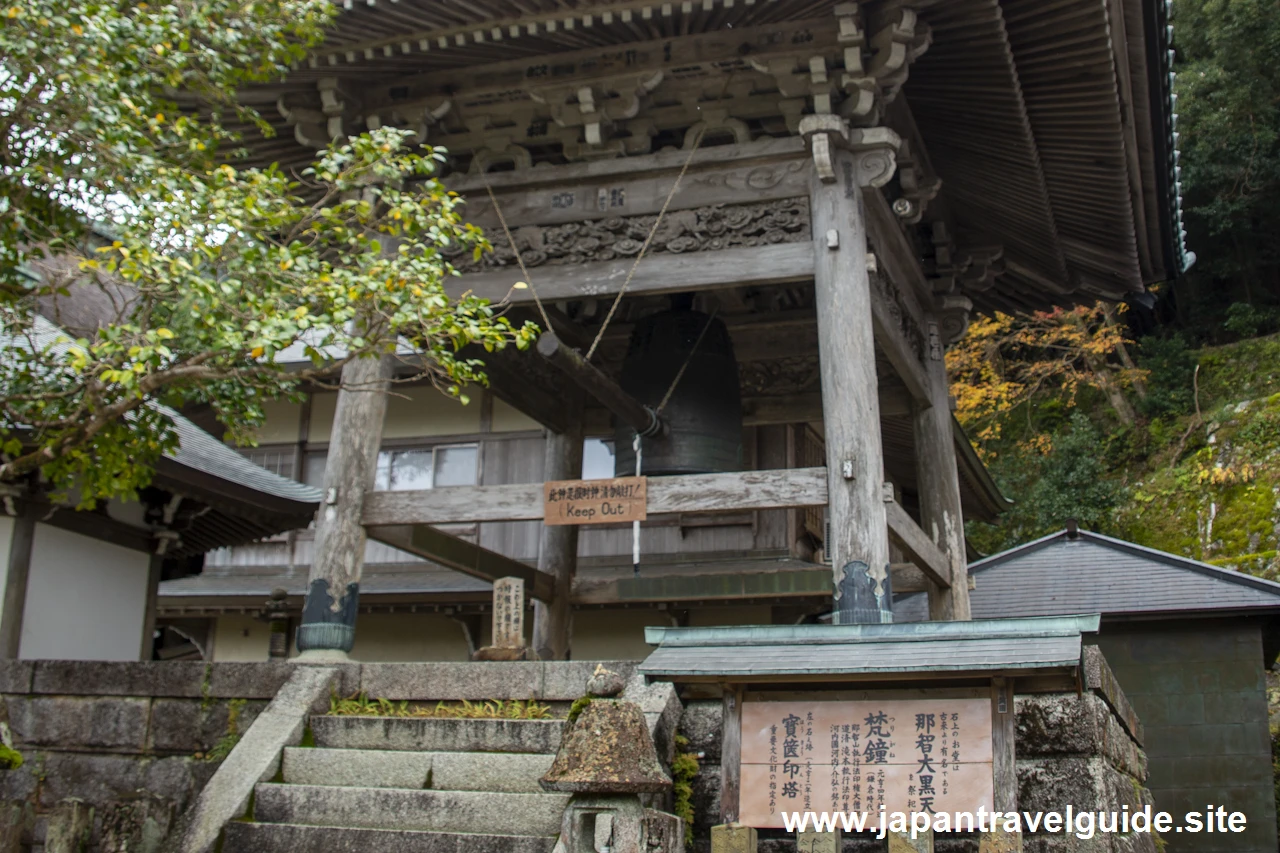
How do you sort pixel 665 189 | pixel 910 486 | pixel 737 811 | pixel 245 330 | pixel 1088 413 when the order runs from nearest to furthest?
pixel 737 811 < pixel 245 330 < pixel 665 189 < pixel 910 486 < pixel 1088 413

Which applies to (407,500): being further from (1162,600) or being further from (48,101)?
(1162,600)

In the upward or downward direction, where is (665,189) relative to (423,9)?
downward

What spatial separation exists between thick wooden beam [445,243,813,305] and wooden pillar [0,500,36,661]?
12.5 feet

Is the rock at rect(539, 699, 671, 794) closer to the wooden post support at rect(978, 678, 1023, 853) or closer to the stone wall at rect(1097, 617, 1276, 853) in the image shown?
the wooden post support at rect(978, 678, 1023, 853)

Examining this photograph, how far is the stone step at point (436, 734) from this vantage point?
623cm

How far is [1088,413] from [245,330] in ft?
66.6

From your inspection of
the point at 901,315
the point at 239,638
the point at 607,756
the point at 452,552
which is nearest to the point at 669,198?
the point at 901,315

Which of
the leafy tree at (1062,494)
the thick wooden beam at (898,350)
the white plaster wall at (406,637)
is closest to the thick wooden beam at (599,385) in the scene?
the thick wooden beam at (898,350)

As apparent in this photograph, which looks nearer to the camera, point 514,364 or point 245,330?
point 245,330

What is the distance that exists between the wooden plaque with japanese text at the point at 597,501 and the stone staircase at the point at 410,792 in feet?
5.98

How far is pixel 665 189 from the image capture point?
8773 mm

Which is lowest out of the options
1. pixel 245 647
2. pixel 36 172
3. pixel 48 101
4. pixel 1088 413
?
pixel 245 647

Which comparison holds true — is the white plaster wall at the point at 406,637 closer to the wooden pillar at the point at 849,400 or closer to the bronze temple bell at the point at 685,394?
the bronze temple bell at the point at 685,394

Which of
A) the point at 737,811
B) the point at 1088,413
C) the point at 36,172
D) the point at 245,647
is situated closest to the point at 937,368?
the point at 737,811
